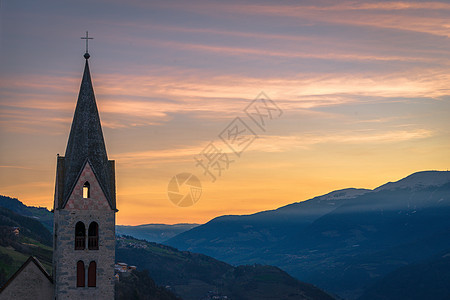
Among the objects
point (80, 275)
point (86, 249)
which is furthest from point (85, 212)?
point (80, 275)

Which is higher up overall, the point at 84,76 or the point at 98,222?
the point at 84,76

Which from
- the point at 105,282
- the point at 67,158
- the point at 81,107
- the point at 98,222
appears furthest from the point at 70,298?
the point at 81,107

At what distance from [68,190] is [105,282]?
935 centimetres

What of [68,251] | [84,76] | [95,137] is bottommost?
[68,251]

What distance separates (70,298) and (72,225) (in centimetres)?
672

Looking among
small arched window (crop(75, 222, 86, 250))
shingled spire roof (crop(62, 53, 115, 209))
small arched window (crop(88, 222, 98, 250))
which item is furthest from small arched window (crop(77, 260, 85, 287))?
shingled spire roof (crop(62, 53, 115, 209))

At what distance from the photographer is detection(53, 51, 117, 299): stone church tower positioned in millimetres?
63719

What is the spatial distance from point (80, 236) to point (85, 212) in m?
2.31

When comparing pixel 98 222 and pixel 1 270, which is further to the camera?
pixel 1 270

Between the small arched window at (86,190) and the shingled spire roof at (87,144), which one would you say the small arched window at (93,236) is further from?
the small arched window at (86,190)

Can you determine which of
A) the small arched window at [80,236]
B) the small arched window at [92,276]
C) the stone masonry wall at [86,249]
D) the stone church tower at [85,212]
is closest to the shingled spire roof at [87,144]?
the stone church tower at [85,212]

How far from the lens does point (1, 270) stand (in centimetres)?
19575

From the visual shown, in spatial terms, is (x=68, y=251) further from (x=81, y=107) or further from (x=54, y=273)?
(x=81, y=107)

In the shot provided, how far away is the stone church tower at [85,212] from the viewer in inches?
2509
